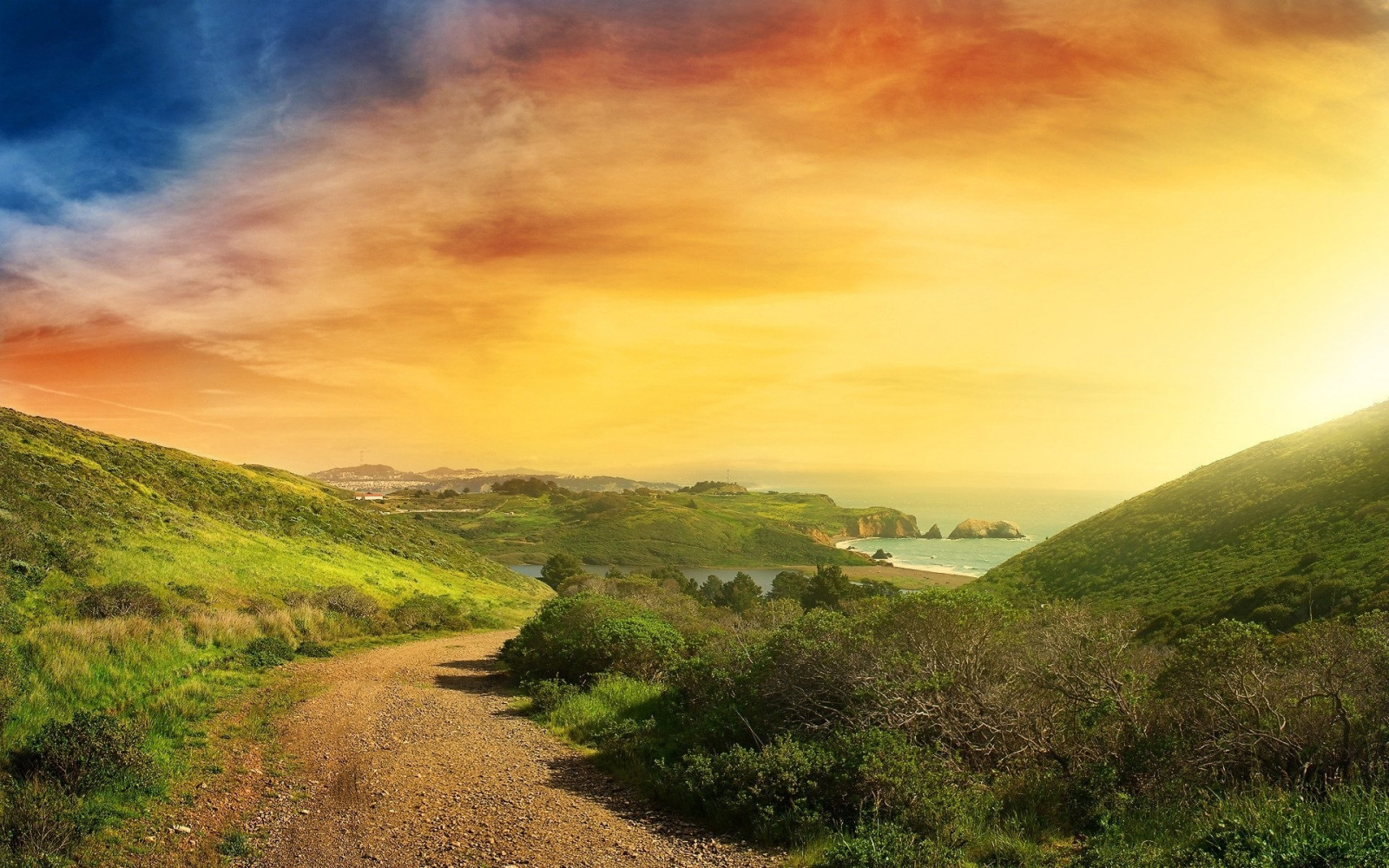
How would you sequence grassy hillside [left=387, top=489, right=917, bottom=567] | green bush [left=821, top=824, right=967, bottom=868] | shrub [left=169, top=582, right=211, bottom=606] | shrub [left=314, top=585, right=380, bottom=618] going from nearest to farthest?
green bush [left=821, top=824, right=967, bottom=868] → shrub [left=169, top=582, right=211, bottom=606] → shrub [left=314, top=585, right=380, bottom=618] → grassy hillside [left=387, top=489, right=917, bottom=567]

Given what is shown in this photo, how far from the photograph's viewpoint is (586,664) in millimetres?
16516

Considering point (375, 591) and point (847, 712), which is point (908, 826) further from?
point (375, 591)

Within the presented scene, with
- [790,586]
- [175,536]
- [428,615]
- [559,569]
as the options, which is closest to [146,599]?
[175,536]

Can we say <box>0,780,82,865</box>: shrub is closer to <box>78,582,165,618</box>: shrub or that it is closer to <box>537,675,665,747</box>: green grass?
<box>537,675,665,747</box>: green grass

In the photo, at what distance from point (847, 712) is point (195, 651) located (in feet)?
48.6

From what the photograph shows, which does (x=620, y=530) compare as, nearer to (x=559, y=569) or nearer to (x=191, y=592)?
(x=559, y=569)

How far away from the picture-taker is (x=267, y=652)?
1880 cm

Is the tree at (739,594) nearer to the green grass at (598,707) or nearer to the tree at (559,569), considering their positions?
the tree at (559,569)

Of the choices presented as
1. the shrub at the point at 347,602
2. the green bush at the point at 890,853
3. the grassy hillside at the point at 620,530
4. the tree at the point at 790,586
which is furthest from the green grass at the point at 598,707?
→ the grassy hillside at the point at 620,530

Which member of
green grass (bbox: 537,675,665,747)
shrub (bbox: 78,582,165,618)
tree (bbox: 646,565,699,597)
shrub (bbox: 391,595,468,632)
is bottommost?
tree (bbox: 646,565,699,597)

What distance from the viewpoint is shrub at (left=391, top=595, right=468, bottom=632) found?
92.1ft

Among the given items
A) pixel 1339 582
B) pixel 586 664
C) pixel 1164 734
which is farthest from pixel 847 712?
pixel 1339 582

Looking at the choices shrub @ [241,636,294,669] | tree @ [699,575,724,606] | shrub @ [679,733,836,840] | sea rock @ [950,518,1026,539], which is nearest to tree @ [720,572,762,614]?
tree @ [699,575,724,606]

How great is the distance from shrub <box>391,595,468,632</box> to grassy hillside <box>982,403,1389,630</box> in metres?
25.3
